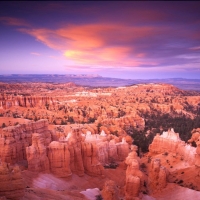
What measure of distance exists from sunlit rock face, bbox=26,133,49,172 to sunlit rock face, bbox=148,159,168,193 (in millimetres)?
8654

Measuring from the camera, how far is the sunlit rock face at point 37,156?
19.4m

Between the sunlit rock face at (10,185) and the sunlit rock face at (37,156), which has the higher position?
the sunlit rock face at (10,185)

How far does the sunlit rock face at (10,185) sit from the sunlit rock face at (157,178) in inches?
532

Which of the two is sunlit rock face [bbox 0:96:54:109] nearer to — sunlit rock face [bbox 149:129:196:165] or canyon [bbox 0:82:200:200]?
canyon [bbox 0:82:200:200]

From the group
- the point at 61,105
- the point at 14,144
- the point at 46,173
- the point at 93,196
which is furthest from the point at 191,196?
the point at 61,105

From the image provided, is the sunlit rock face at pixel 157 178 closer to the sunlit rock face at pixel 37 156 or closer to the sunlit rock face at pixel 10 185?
the sunlit rock face at pixel 37 156

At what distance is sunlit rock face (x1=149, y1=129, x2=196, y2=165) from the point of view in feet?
89.2

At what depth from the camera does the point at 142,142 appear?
134 feet

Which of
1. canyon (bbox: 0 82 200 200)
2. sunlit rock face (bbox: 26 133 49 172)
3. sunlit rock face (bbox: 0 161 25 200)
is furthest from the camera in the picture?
sunlit rock face (bbox: 26 133 49 172)

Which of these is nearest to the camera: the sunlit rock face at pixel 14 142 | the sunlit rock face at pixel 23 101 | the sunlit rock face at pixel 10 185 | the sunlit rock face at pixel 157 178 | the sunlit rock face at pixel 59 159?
the sunlit rock face at pixel 10 185

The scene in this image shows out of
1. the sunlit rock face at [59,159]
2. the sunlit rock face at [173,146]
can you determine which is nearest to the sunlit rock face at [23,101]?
the sunlit rock face at [173,146]

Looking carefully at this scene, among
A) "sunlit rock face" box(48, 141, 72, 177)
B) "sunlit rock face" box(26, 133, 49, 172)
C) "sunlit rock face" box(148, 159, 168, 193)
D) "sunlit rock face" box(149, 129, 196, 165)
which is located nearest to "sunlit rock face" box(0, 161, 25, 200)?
"sunlit rock face" box(26, 133, 49, 172)

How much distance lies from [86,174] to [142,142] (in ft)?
61.8

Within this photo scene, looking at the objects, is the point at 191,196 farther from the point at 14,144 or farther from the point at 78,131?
the point at 14,144
